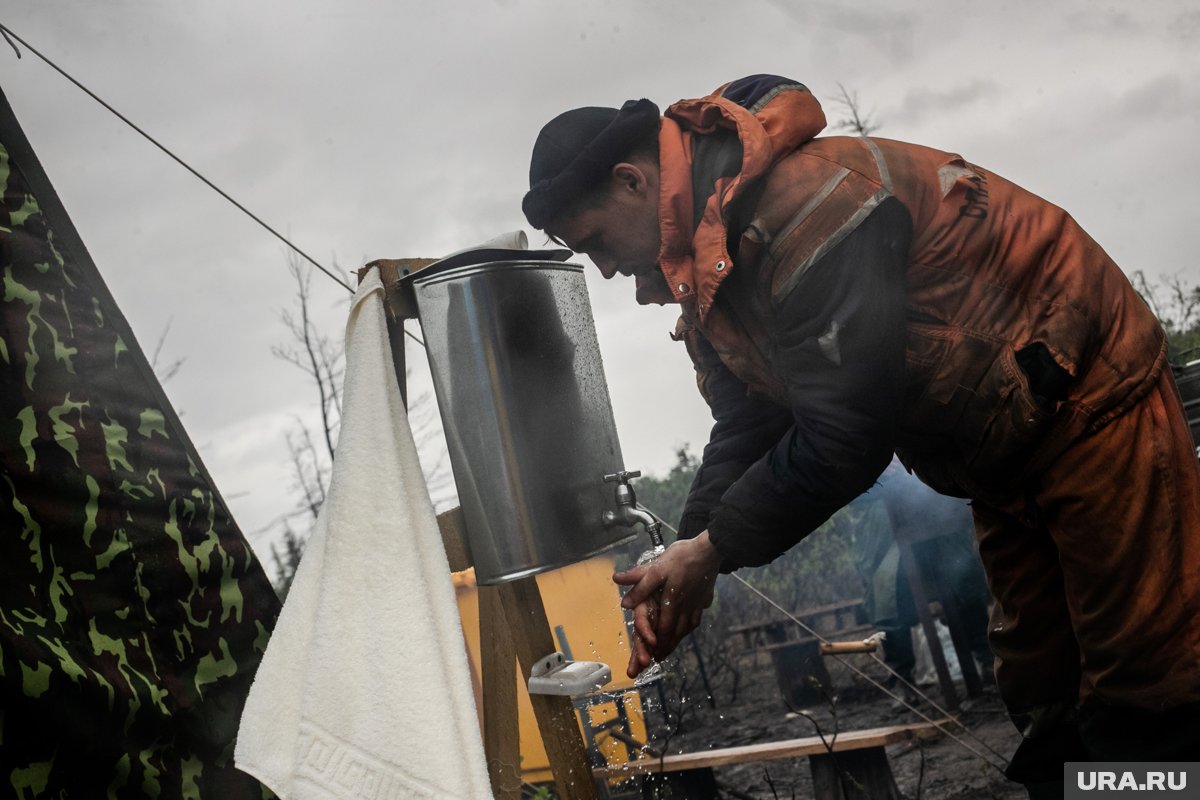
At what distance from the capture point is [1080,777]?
192cm

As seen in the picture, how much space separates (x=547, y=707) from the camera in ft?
6.40

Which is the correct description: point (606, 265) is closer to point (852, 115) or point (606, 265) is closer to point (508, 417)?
point (508, 417)

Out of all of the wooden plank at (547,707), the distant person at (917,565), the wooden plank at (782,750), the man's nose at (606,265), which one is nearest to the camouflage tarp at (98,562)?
the wooden plank at (547,707)

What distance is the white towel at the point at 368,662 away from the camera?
1.62 meters

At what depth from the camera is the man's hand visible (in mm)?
1788

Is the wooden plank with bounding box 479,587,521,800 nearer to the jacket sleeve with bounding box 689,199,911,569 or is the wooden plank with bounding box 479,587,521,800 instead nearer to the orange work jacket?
the jacket sleeve with bounding box 689,199,911,569

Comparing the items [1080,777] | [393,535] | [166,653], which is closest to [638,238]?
[393,535]

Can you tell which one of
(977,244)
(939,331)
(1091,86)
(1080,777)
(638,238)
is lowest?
(1080,777)

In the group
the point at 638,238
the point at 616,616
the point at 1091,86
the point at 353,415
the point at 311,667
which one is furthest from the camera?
the point at 1091,86

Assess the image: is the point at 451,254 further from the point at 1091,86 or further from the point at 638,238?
the point at 1091,86

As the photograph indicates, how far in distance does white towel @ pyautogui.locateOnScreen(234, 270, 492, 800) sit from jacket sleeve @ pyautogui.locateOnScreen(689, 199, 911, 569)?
24.3 inches

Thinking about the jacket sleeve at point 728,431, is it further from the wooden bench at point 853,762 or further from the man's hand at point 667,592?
the wooden bench at point 853,762

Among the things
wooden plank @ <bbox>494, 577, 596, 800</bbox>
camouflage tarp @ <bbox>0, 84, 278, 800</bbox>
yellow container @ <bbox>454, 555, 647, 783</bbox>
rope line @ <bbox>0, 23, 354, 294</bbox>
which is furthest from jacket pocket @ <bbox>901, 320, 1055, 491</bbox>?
yellow container @ <bbox>454, 555, 647, 783</bbox>

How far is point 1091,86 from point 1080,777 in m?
8.93
